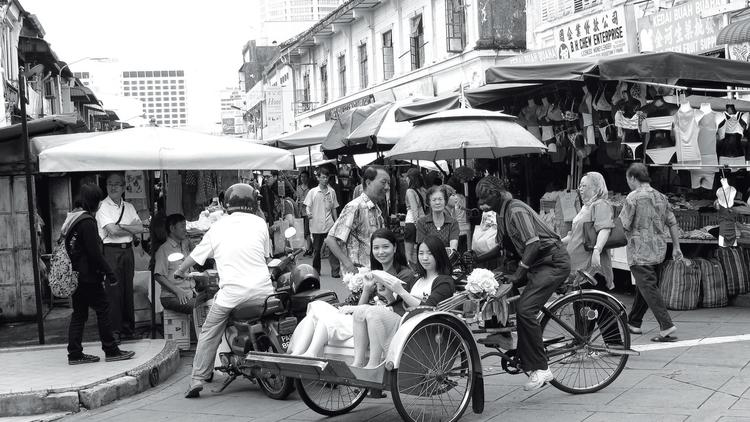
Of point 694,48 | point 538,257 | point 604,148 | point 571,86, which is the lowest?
point 538,257

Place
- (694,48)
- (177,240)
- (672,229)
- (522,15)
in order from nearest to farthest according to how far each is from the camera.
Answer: (672,229), (177,240), (694,48), (522,15)

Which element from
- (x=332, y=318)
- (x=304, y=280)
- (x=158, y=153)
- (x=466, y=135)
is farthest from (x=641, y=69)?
(x=332, y=318)

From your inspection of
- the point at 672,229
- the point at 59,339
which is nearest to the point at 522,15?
the point at 672,229

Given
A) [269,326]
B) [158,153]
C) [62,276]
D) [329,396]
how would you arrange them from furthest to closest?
[158,153]
[62,276]
[269,326]
[329,396]

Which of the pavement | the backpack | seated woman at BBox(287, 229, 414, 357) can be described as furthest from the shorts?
the backpack

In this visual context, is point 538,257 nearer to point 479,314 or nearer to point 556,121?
point 479,314

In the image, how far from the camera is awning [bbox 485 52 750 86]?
32.6 ft

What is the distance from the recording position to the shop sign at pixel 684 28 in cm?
1577

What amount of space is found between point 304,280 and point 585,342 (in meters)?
2.39

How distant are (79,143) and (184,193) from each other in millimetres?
4145

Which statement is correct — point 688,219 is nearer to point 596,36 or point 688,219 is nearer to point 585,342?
point 585,342

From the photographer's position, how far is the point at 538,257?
6.30 metres

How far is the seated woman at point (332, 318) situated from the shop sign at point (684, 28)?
1093 cm

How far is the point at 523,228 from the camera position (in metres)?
6.21
